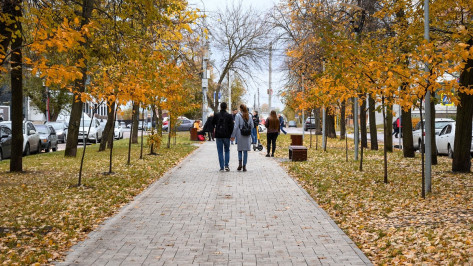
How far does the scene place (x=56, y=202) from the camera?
10141 millimetres

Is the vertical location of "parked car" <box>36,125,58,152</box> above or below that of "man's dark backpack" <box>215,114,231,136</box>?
below

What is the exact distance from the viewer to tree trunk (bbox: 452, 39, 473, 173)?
533 inches

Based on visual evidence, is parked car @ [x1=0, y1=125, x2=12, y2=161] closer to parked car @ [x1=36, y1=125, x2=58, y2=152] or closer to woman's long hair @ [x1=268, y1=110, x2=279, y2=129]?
parked car @ [x1=36, y1=125, x2=58, y2=152]

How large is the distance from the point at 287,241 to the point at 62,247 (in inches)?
103

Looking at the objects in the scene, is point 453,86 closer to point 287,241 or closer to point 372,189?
point 372,189

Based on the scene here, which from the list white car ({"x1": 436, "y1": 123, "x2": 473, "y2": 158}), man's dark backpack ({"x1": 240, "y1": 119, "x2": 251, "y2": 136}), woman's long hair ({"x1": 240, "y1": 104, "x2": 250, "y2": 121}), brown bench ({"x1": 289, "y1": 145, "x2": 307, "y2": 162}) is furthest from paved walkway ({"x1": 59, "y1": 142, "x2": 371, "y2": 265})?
white car ({"x1": 436, "y1": 123, "x2": 473, "y2": 158})

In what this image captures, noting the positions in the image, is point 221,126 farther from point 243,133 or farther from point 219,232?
point 219,232

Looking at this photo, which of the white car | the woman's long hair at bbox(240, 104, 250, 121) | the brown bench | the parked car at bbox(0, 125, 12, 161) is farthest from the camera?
the white car

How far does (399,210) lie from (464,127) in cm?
541

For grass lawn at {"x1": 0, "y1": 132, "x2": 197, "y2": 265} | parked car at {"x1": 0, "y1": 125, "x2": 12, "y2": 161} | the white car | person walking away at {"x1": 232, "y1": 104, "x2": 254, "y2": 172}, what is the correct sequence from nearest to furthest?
1. grass lawn at {"x1": 0, "y1": 132, "x2": 197, "y2": 265}
2. person walking away at {"x1": 232, "y1": 104, "x2": 254, "y2": 172}
3. parked car at {"x1": 0, "y1": 125, "x2": 12, "y2": 161}
4. the white car

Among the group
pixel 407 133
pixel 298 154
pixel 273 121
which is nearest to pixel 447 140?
pixel 407 133

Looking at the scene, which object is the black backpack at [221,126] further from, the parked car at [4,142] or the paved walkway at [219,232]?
the parked car at [4,142]

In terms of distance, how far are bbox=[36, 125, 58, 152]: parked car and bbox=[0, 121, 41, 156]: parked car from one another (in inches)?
42.2

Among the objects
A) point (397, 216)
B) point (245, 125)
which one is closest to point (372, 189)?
point (397, 216)
